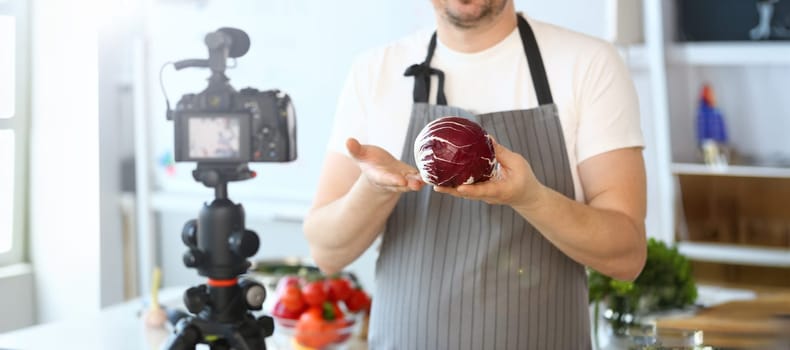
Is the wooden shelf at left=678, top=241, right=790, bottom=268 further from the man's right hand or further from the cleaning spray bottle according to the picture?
the man's right hand

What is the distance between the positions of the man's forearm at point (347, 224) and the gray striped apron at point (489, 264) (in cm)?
8

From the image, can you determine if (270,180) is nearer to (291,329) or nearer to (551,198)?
(291,329)

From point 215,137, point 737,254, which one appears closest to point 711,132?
point 737,254

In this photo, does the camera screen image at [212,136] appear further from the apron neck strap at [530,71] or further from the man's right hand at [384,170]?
the apron neck strap at [530,71]

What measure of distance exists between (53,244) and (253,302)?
0.37 meters

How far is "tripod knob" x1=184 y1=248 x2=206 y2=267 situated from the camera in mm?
1280

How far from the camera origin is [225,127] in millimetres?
1281

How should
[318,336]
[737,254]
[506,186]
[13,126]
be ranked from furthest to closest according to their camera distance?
[737,254]
[318,336]
[13,126]
[506,186]

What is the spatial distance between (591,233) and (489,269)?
0.19m

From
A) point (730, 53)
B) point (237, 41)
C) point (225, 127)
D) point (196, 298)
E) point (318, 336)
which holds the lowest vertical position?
point (318, 336)

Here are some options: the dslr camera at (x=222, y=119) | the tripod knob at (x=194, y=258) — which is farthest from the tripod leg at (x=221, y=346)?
the dslr camera at (x=222, y=119)

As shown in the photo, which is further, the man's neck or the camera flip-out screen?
the man's neck

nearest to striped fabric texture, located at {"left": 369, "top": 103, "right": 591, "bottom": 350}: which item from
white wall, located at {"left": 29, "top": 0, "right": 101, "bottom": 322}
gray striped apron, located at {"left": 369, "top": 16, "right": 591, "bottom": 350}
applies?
gray striped apron, located at {"left": 369, "top": 16, "right": 591, "bottom": 350}

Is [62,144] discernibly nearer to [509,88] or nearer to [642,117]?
[509,88]
